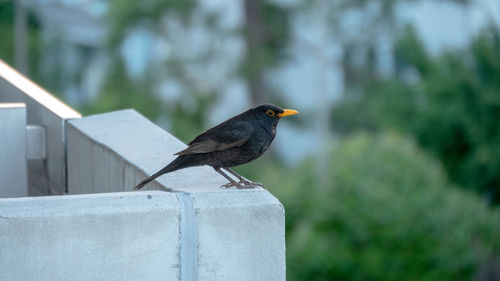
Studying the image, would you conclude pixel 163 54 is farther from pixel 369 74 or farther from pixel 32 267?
pixel 32 267

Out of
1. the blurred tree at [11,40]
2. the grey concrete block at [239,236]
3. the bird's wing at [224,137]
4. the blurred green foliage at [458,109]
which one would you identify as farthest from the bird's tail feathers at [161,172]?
the blurred tree at [11,40]

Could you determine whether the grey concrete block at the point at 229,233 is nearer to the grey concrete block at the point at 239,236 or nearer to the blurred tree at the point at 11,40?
the grey concrete block at the point at 239,236

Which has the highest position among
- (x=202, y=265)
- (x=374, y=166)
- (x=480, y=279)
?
(x=202, y=265)

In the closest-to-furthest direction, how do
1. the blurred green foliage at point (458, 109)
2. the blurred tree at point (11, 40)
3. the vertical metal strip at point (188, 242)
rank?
the vertical metal strip at point (188, 242), the blurred green foliage at point (458, 109), the blurred tree at point (11, 40)

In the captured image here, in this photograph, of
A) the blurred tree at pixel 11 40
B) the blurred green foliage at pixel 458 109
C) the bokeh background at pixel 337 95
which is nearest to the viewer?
the bokeh background at pixel 337 95

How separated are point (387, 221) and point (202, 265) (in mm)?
14781

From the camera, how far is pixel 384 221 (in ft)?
57.3

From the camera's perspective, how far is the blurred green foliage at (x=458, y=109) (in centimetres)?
2008

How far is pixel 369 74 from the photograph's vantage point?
30750 millimetres

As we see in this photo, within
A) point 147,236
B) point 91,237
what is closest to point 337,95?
point 147,236

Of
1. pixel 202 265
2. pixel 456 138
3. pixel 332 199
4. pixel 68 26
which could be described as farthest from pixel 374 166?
pixel 68 26

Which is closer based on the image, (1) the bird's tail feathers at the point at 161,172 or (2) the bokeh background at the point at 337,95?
(1) the bird's tail feathers at the point at 161,172

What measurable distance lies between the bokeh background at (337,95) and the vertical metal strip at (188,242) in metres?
14.0

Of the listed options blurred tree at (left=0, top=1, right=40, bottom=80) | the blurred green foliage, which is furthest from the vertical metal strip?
blurred tree at (left=0, top=1, right=40, bottom=80)
